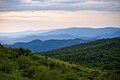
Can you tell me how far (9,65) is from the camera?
108 feet

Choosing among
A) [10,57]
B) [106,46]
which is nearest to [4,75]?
[10,57]

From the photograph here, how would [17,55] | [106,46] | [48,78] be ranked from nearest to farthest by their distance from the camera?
1. [48,78]
2. [17,55]
3. [106,46]

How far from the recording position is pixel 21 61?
124ft

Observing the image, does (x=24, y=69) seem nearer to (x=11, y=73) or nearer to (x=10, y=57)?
(x=11, y=73)

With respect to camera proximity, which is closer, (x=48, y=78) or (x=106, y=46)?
(x=48, y=78)

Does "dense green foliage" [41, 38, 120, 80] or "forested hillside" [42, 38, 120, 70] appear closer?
"dense green foliage" [41, 38, 120, 80]

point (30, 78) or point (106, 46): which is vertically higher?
point (30, 78)

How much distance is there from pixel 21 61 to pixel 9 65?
197 inches

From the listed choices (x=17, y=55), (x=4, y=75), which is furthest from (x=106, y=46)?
(x=4, y=75)

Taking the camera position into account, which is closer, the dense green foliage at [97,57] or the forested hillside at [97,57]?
the dense green foliage at [97,57]

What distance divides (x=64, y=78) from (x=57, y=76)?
852mm

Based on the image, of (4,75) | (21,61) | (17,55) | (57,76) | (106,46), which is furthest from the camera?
(106,46)

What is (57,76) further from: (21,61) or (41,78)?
(21,61)

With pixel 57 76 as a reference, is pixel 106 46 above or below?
below
